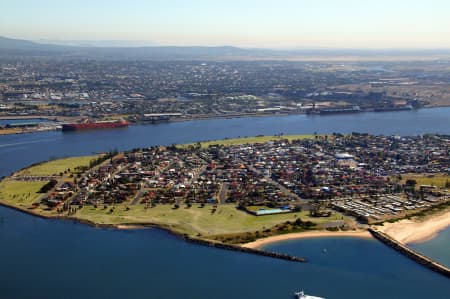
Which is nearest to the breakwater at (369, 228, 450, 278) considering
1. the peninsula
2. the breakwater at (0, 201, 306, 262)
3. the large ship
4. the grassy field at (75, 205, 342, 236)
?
the peninsula

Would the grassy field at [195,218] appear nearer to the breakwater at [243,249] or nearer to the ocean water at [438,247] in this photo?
the breakwater at [243,249]

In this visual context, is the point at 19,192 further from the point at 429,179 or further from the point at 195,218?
the point at 429,179

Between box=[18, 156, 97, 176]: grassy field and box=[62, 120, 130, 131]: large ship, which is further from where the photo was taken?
box=[62, 120, 130, 131]: large ship

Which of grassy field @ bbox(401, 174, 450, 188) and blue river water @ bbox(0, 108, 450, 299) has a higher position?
grassy field @ bbox(401, 174, 450, 188)

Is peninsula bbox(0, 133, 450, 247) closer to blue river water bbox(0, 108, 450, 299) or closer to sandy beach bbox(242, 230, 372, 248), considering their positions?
sandy beach bbox(242, 230, 372, 248)

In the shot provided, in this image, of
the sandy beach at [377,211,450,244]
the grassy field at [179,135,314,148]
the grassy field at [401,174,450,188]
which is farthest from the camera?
the grassy field at [179,135,314,148]

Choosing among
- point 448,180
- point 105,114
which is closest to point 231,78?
point 105,114

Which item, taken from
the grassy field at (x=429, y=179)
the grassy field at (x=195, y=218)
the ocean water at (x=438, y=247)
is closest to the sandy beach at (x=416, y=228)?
the ocean water at (x=438, y=247)

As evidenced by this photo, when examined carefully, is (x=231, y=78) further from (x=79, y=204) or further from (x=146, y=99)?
(x=79, y=204)

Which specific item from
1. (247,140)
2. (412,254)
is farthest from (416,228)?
(247,140)
